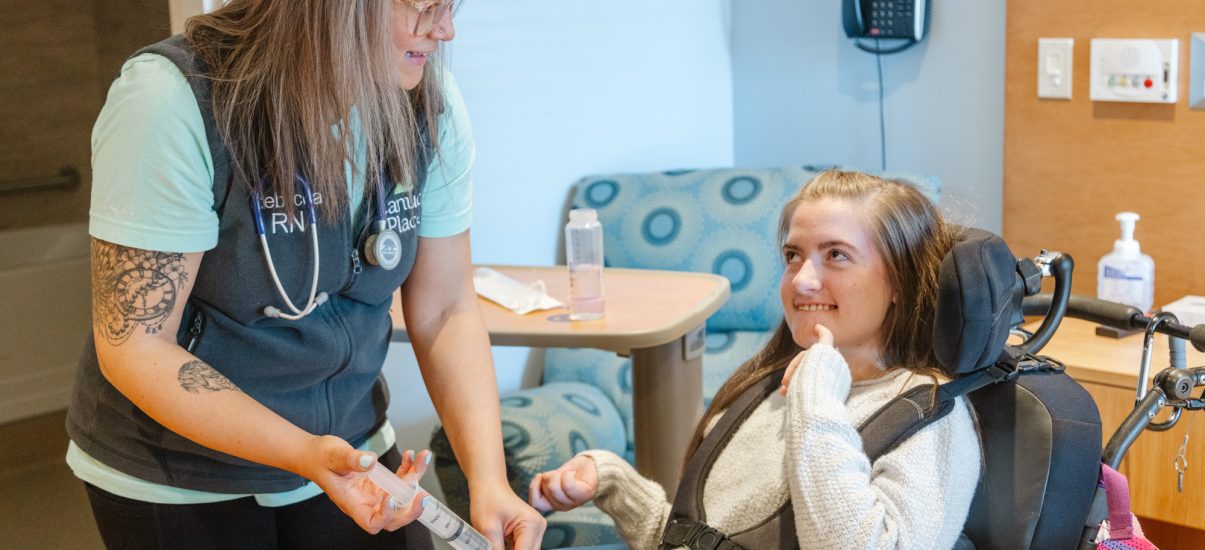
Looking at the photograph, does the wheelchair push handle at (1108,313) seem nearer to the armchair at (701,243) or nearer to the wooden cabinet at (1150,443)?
the wooden cabinet at (1150,443)

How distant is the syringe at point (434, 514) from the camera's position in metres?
1.14

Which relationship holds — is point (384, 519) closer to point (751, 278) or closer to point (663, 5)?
point (751, 278)

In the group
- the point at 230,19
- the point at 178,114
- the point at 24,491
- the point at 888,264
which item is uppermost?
the point at 230,19

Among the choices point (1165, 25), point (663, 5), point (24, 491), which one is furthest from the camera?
point (663, 5)

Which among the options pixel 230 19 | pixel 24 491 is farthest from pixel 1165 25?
pixel 24 491

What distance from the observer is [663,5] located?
324 cm

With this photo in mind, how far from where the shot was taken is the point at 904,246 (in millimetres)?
1520

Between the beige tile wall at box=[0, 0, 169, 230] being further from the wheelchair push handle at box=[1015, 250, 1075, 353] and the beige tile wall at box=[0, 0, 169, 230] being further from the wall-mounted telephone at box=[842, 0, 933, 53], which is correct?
the wall-mounted telephone at box=[842, 0, 933, 53]

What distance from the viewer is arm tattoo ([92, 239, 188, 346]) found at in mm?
1183

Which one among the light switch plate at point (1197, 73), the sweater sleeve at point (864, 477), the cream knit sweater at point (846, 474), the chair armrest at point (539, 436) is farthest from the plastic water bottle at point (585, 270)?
the light switch plate at point (1197, 73)

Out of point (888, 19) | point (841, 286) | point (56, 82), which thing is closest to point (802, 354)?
point (841, 286)

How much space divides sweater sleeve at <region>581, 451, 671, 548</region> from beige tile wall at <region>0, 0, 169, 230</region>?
1.12 meters

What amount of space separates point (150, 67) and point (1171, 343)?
4.54 feet

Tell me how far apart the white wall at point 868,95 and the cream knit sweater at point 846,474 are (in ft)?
5.23
